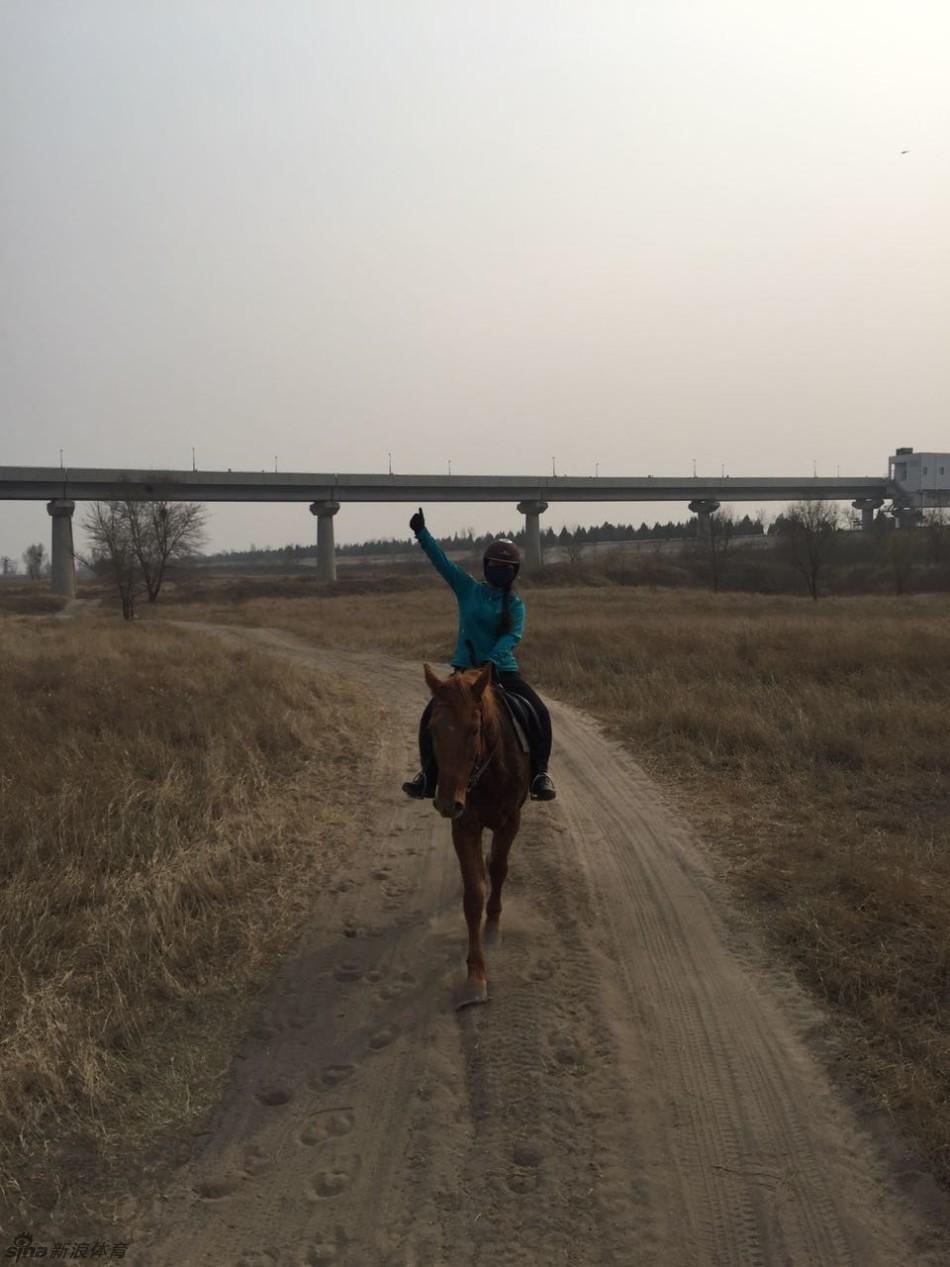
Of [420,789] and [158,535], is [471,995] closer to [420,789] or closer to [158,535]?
[420,789]

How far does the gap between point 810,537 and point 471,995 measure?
182 feet

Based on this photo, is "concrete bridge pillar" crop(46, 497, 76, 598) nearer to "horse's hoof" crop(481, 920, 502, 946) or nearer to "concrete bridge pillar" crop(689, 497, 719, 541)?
"concrete bridge pillar" crop(689, 497, 719, 541)

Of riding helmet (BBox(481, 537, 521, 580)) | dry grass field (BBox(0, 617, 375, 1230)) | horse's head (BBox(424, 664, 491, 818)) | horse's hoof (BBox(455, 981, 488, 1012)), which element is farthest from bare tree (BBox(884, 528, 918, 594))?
horse's head (BBox(424, 664, 491, 818))

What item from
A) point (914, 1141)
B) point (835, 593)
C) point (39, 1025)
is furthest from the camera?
point (835, 593)

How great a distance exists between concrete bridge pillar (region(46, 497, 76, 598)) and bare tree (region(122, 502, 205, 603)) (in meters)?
16.0

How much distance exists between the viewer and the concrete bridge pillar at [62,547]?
2653 inches

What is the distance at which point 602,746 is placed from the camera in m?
12.0

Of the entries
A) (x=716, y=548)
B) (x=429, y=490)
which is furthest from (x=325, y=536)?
(x=716, y=548)

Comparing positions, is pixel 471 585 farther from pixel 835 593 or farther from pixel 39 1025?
pixel 835 593

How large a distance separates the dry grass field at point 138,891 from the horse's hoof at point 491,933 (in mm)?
1342

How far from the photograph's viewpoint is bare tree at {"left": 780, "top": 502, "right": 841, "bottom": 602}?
181ft

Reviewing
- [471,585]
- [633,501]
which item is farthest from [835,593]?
[471,585]

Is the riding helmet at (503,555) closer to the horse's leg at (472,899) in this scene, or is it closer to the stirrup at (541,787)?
the stirrup at (541,787)

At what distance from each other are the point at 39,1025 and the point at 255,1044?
114 centimetres
